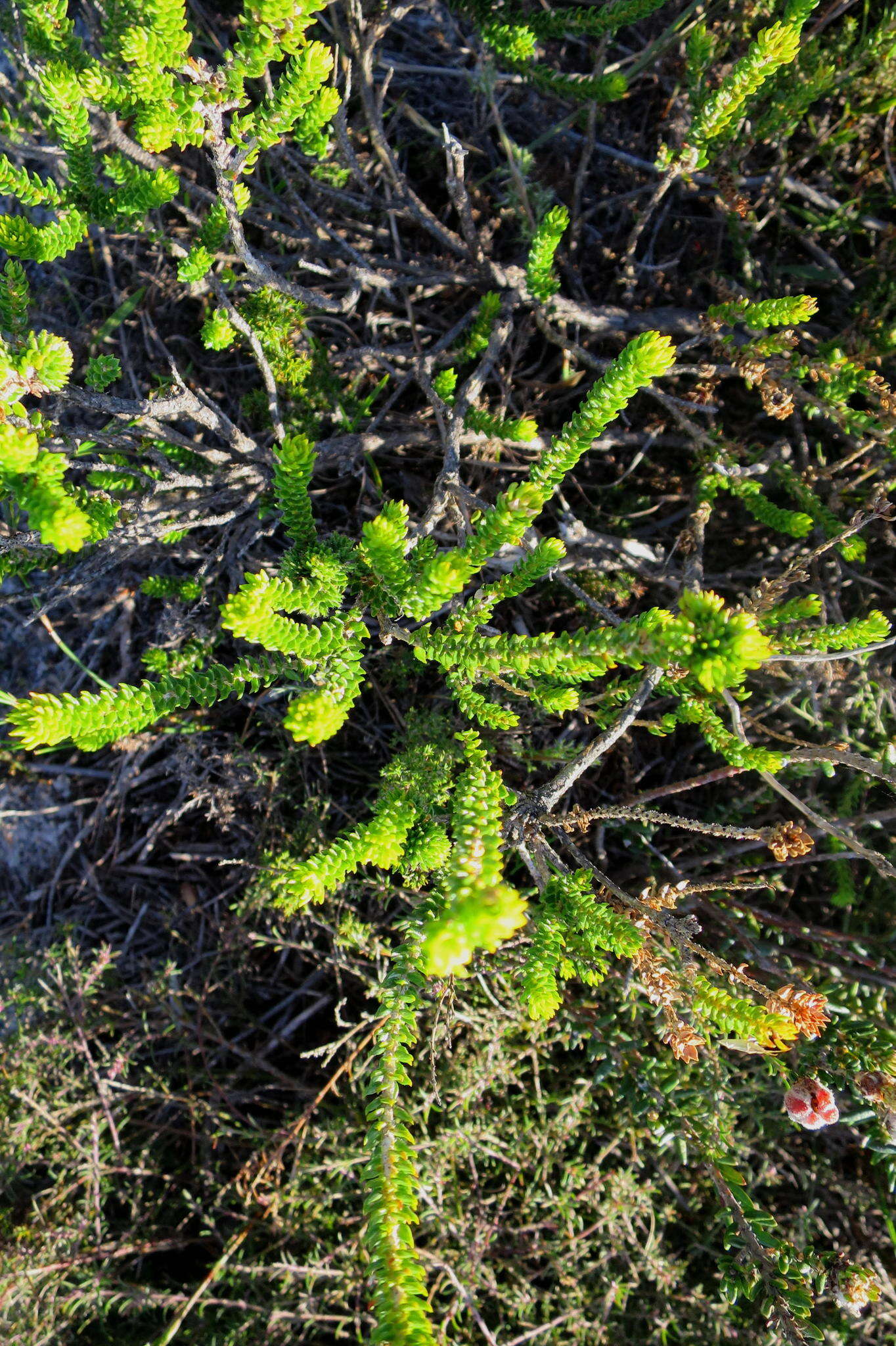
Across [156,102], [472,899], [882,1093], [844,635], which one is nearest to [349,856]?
[472,899]

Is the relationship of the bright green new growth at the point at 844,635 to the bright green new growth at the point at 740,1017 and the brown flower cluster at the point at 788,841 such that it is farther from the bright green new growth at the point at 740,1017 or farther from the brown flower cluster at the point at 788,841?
the bright green new growth at the point at 740,1017

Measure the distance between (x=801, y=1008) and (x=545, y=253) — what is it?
2.08m

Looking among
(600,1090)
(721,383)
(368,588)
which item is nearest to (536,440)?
(721,383)

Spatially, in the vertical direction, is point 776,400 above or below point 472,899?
above

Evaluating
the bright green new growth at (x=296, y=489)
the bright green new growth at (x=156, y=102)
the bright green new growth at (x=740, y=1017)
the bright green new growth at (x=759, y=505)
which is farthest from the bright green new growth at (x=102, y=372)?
the bright green new growth at (x=740, y=1017)

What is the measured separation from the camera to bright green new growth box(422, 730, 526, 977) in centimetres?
114

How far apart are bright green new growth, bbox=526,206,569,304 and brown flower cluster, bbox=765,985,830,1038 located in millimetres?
2033

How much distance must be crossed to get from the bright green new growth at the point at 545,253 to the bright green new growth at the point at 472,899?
168 centimetres

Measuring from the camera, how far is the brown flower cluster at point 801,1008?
5.46 ft

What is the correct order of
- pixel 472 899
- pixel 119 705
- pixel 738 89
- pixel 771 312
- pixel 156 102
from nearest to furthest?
pixel 472 899 → pixel 119 705 → pixel 156 102 → pixel 738 89 → pixel 771 312

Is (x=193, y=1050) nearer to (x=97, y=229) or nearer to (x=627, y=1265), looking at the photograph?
(x=627, y=1265)

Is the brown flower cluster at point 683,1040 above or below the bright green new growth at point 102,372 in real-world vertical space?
below

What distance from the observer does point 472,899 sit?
1.17 metres

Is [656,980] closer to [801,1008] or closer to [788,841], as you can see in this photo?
[801,1008]
